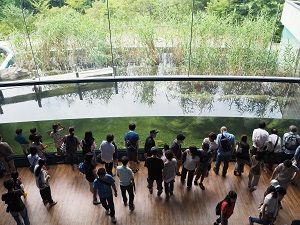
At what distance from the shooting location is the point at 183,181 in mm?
6062

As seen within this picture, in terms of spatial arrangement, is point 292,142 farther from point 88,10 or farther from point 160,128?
point 88,10

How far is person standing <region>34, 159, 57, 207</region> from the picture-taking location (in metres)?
4.98

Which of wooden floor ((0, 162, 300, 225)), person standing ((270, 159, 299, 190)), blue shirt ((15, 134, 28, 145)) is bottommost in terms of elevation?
wooden floor ((0, 162, 300, 225))

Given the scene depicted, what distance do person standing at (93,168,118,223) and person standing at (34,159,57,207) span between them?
0.86 meters

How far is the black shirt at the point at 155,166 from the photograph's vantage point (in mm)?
5168

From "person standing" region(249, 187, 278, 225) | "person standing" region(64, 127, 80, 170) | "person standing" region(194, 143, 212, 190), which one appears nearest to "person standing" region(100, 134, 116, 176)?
"person standing" region(64, 127, 80, 170)

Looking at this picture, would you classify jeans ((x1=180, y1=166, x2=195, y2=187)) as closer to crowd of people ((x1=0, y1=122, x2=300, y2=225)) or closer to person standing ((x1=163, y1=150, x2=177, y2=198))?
crowd of people ((x1=0, y1=122, x2=300, y2=225))

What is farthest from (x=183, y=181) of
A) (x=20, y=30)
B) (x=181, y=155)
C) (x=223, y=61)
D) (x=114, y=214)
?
(x=20, y=30)

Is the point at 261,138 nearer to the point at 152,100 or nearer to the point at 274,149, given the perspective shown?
the point at 274,149

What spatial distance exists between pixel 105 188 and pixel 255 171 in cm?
252

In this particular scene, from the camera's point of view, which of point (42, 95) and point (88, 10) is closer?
point (42, 95)

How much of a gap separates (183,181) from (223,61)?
11.3ft

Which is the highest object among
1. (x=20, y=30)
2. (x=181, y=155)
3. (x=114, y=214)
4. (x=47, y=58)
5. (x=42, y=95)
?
(x=20, y=30)

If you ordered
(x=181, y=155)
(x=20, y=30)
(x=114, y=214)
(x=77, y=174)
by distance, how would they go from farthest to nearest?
(x=20, y=30), (x=77, y=174), (x=181, y=155), (x=114, y=214)
